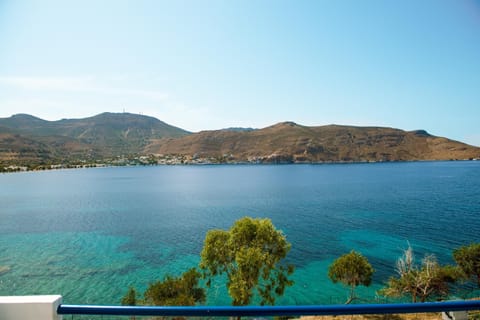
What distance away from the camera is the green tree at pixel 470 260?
26.5m

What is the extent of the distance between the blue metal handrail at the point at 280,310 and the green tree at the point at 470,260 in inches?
1206

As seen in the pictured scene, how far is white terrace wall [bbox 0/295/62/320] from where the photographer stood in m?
3.25

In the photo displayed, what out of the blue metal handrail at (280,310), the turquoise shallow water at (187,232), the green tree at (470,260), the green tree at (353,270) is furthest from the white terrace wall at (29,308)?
the green tree at (470,260)

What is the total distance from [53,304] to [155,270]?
35848mm

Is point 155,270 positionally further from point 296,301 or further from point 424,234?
point 424,234

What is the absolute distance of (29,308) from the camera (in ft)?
10.8

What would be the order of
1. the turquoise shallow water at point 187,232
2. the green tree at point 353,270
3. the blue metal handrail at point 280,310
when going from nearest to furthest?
1. the blue metal handrail at point 280,310
2. the green tree at point 353,270
3. the turquoise shallow water at point 187,232

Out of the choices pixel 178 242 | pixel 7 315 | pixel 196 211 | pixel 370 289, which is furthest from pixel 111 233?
pixel 7 315

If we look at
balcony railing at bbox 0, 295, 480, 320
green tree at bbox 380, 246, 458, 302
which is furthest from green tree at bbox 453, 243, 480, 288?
balcony railing at bbox 0, 295, 480, 320

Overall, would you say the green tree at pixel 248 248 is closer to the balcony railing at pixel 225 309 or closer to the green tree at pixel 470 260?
the green tree at pixel 470 260

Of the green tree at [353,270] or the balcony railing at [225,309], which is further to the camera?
the green tree at [353,270]

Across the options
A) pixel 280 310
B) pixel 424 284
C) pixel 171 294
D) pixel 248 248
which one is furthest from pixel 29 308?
pixel 424 284

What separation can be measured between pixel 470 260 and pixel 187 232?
39460mm

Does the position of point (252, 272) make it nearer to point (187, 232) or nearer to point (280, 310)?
point (280, 310)
